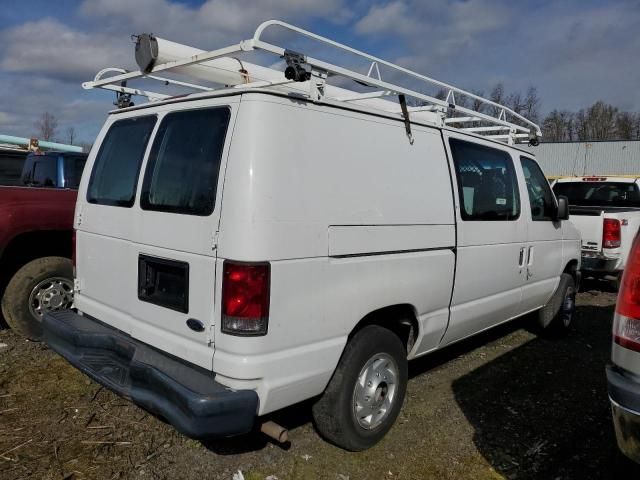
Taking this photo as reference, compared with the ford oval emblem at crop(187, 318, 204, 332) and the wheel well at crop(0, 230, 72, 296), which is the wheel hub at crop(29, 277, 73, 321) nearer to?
the wheel well at crop(0, 230, 72, 296)

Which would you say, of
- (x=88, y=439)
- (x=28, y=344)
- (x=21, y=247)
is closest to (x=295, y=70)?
(x=88, y=439)

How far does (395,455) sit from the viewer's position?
3367 mm

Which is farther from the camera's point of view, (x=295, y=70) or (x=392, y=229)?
(x=392, y=229)

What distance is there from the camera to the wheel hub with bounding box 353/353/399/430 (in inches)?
127

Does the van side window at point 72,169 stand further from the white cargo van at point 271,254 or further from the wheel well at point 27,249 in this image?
the white cargo van at point 271,254

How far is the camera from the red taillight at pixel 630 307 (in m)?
2.29

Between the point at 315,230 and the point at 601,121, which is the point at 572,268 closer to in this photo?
the point at 315,230

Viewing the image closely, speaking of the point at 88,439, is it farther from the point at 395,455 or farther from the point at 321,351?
the point at 395,455

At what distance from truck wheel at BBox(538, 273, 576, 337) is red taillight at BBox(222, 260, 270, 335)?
13.8 ft

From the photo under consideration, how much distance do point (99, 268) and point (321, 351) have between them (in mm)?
1656

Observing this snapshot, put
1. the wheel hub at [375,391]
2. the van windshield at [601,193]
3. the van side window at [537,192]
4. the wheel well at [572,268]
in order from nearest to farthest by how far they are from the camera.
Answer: the wheel hub at [375,391]
the van side window at [537,192]
the wheel well at [572,268]
the van windshield at [601,193]

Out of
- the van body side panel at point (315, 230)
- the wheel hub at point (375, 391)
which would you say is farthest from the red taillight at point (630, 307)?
the wheel hub at point (375, 391)

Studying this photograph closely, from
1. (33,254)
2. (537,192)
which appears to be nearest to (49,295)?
(33,254)

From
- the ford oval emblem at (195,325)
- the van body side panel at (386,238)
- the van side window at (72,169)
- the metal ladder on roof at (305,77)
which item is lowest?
the ford oval emblem at (195,325)
